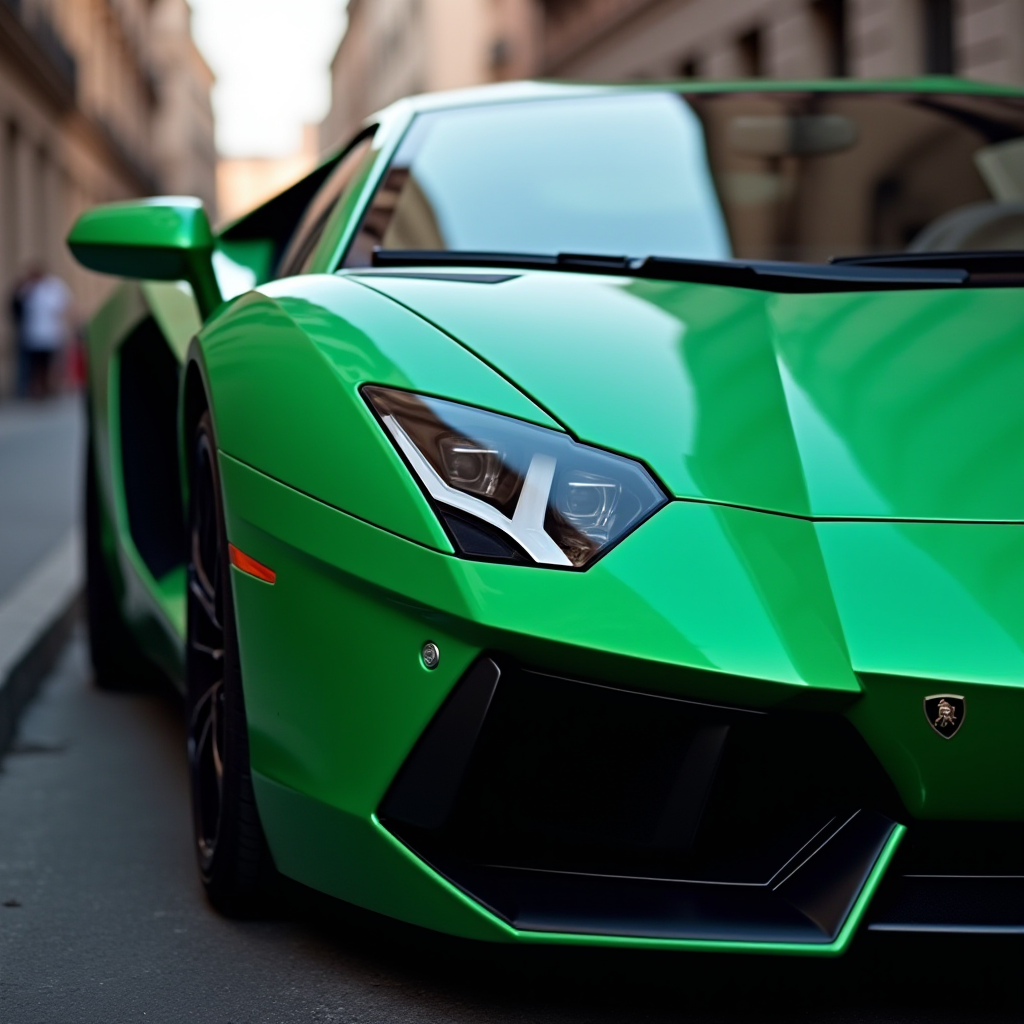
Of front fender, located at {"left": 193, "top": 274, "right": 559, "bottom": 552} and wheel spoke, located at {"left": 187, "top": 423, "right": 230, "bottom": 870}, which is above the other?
front fender, located at {"left": 193, "top": 274, "right": 559, "bottom": 552}

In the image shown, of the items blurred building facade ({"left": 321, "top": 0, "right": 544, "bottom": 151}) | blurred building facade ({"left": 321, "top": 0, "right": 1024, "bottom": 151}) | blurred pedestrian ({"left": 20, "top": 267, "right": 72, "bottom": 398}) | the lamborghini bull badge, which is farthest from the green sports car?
blurred pedestrian ({"left": 20, "top": 267, "right": 72, "bottom": 398})

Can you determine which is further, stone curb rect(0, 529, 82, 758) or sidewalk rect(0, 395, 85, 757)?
sidewalk rect(0, 395, 85, 757)

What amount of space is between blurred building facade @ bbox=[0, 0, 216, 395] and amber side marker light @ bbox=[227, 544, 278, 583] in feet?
77.8

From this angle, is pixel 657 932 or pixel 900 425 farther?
pixel 900 425

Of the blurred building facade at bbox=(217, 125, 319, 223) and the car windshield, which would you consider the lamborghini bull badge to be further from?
the blurred building facade at bbox=(217, 125, 319, 223)

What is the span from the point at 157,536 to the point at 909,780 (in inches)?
80.1

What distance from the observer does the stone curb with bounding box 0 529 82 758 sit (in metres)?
3.79

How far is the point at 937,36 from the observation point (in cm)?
1526

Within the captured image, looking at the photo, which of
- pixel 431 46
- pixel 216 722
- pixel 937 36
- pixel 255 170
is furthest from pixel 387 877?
pixel 255 170

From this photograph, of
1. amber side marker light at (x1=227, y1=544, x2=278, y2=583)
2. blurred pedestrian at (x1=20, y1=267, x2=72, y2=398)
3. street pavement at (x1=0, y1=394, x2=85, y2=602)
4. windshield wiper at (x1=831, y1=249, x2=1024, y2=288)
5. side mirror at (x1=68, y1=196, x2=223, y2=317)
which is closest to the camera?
amber side marker light at (x1=227, y1=544, x2=278, y2=583)

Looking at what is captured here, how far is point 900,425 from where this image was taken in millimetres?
2062

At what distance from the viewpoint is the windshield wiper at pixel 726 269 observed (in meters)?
2.42

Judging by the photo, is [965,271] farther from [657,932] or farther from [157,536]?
[157,536]

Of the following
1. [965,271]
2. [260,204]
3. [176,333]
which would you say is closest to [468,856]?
[965,271]
